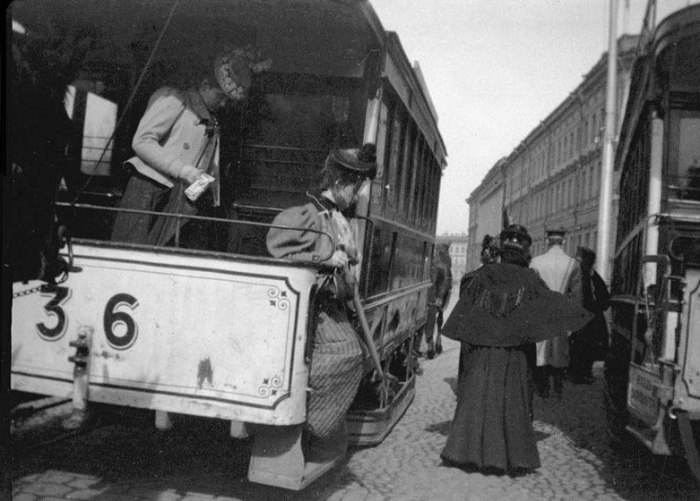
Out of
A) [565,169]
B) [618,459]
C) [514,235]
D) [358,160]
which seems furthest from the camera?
[565,169]

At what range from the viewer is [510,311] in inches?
221

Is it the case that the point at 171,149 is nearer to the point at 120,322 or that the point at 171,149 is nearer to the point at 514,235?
the point at 120,322

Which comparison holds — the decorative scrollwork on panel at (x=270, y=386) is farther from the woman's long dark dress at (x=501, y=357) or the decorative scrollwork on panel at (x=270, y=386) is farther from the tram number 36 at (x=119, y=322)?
the woman's long dark dress at (x=501, y=357)

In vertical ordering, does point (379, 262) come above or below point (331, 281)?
above

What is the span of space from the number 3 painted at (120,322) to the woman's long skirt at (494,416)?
2.74 meters

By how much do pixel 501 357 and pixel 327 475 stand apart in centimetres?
165

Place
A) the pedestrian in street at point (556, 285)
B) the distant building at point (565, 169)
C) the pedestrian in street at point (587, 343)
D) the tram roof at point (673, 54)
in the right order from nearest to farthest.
→ the tram roof at point (673, 54), the pedestrian in street at point (556, 285), the pedestrian in street at point (587, 343), the distant building at point (565, 169)

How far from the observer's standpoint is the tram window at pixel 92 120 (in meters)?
6.09

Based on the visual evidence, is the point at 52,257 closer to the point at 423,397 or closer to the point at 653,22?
the point at 653,22

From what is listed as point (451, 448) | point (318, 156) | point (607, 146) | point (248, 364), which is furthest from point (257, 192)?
point (607, 146)

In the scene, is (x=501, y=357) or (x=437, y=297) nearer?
(x=501, y=357)

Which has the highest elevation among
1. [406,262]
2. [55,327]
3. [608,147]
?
[608,147]


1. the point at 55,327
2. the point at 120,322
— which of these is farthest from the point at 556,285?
the point at 55,327

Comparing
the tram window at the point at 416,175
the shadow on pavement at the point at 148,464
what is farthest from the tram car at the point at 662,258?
the tram window at the point at 416,175
